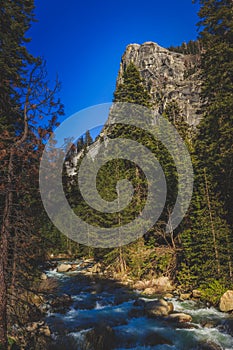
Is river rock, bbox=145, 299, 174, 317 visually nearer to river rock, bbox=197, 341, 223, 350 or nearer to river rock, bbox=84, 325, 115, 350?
river rock, bbox=84, 325, 115, 350

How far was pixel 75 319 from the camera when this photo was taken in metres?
14.4

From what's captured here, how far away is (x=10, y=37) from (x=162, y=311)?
56.8ft

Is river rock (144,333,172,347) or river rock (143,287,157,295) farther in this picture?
river rock (143,287,157,295)

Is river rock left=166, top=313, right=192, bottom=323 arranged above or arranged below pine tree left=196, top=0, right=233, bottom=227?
below

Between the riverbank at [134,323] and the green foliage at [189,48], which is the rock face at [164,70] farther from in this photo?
the riverbank at [134,323]

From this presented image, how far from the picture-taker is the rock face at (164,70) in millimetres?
95938

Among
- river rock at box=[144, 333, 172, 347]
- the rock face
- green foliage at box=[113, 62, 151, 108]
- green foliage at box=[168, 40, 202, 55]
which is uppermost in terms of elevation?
green foliage at box=[168, 40, 202, 55]

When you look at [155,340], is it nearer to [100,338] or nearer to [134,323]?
[134,323]

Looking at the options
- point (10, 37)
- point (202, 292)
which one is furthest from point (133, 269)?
point (10, 37)

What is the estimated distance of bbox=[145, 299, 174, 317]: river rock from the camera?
14414 mm

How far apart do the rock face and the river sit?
283 feet

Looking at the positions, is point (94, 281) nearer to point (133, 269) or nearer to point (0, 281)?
point (133, 269)

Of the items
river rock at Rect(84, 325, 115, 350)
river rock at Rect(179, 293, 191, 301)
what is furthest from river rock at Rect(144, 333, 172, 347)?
river rock at Rect(179, 293, 191, 301)

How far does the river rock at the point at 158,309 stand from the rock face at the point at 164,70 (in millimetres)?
86690
